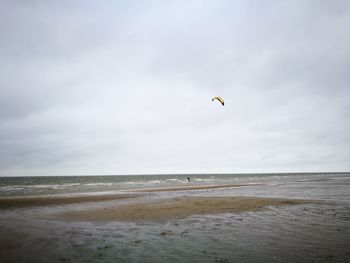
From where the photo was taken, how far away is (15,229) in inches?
524

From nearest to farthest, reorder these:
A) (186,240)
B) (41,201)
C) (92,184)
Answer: (186,240), (41,201), (92,184)

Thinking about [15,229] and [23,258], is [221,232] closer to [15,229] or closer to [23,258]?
[23,258]

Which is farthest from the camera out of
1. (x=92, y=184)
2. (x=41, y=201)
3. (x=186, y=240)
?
(x=92, y=184)

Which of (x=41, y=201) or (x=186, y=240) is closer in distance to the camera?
(x=186, y=240)

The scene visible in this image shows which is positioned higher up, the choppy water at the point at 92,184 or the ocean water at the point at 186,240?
the ocean water at the point at 186,240

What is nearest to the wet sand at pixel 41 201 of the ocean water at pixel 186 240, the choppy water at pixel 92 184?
the ocean water at pixel 186 240

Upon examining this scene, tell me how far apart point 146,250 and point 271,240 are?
16.0ft

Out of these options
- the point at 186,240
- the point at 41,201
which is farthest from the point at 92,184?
the point at 186,240

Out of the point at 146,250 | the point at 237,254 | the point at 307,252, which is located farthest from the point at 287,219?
the point at 146,250

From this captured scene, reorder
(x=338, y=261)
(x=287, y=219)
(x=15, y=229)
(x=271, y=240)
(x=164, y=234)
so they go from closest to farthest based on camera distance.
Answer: (x=338, y=261), (x=271, y=240), (x=164, y=234), (x=15, y=229), (x=287, y=219)

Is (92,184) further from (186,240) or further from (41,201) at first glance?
(186,240)

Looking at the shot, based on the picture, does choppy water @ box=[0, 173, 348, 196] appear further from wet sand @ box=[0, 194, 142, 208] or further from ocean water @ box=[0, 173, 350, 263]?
ocean water @ box=[0, 173, 350, 263]

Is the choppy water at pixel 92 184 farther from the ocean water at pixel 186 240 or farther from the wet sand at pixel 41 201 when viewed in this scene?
the ocean water at pixel 186 240

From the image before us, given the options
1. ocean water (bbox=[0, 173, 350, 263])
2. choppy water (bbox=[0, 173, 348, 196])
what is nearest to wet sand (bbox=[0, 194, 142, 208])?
ocean water (bbox=[0, 173, 350, 263])
